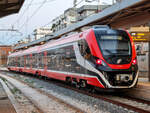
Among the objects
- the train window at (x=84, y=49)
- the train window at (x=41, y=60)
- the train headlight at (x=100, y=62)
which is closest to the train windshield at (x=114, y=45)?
the train headlight at (x=100, y=62)

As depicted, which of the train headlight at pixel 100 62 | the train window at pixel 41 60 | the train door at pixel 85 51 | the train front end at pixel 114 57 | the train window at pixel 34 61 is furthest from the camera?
the train window at pixel 34 61

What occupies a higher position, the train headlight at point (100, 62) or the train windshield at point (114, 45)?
the train windshield at point (114, 45)

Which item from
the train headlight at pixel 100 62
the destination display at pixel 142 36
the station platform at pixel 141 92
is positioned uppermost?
the destination display at pixel 142 36

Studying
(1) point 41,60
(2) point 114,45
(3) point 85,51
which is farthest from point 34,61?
(2) point 114,45

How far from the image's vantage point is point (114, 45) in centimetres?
1066

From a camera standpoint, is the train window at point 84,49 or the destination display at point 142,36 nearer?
the train window at point 84,49

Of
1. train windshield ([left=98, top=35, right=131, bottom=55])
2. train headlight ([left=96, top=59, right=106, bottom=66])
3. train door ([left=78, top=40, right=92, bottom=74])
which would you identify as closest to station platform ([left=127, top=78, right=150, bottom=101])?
train windshield ([left=98, top=35, right=131, bottom=55])

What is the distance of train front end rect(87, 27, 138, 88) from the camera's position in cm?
1000

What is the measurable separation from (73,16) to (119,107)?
59.5 metres

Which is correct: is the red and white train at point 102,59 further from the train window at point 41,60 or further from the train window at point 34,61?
the train window at point 34,61

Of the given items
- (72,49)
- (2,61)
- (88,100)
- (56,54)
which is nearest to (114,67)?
(88,100)

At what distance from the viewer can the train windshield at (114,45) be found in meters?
10.3

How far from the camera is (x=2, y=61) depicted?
89250 millimetres

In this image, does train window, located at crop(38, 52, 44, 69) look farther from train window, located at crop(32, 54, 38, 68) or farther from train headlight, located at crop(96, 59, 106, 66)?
train headlight, located at crop(96, 59, 106, 66)
